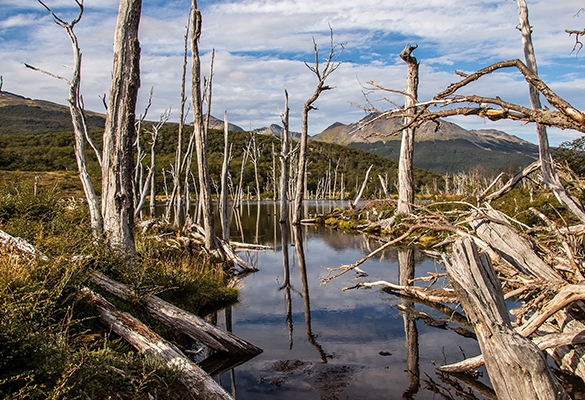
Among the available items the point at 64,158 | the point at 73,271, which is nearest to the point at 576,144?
the point at 73,271

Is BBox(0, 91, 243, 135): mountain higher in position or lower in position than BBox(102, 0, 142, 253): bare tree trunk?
higher

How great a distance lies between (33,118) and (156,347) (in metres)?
162

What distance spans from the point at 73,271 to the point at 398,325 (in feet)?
15.6

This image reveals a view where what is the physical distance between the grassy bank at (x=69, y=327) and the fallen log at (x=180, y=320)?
0.14m

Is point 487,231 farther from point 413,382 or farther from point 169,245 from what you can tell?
point 169,245

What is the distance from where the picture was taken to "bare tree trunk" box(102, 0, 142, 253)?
609 cm

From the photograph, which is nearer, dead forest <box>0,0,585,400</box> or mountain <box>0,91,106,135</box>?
dead forest <box>0,0,585,400</box>

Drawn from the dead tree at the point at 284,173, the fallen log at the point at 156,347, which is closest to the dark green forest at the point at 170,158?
the dead tree at the point at 284,173

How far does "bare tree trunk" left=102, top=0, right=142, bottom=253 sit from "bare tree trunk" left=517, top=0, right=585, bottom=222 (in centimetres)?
577

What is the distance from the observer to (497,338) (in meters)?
3.12

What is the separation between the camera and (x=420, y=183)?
88.1 metres

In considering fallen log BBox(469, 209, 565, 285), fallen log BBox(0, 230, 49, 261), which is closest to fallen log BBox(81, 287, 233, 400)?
fallen log BBox(0, 230, 49, 261)

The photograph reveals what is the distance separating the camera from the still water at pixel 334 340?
14.0 feet

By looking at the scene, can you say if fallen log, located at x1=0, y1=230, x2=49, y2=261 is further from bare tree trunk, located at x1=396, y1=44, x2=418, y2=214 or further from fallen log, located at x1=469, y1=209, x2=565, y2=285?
bare tree trunk, located at x1=396, y1=44, x2=418, y2=214
